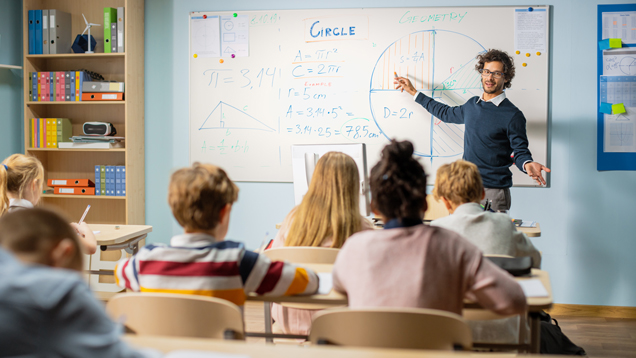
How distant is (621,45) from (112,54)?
3740mm

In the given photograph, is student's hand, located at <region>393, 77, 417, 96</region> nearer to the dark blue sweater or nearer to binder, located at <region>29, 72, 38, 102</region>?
the dark blue sweater

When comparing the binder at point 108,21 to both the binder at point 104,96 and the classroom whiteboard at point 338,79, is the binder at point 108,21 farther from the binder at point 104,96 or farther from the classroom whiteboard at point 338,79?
the classroom whiteboard at point 338,79

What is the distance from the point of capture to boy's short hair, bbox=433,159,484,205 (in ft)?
6.25

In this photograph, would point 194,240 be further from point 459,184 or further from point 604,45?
point 604,45

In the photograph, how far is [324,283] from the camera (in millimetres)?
1533

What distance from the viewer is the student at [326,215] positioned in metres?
1.93

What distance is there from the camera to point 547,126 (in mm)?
3594

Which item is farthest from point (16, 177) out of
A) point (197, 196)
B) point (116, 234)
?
point (197, 196)

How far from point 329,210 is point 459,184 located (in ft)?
1.67

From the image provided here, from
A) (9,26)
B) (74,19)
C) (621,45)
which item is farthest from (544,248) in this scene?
(9,26)

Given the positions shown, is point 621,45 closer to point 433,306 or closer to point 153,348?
point 433,306

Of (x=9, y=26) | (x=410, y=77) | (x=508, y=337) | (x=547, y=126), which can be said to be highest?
(x=9, y=26)

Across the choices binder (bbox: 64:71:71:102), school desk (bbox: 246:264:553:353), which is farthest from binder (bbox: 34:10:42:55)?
school desk (bbox: 246:264:553:353)

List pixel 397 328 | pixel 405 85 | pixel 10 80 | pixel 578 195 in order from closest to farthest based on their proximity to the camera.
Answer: pixel 397 328 → pixel 578 195 → pixel 405 85 → pixel 10 80
